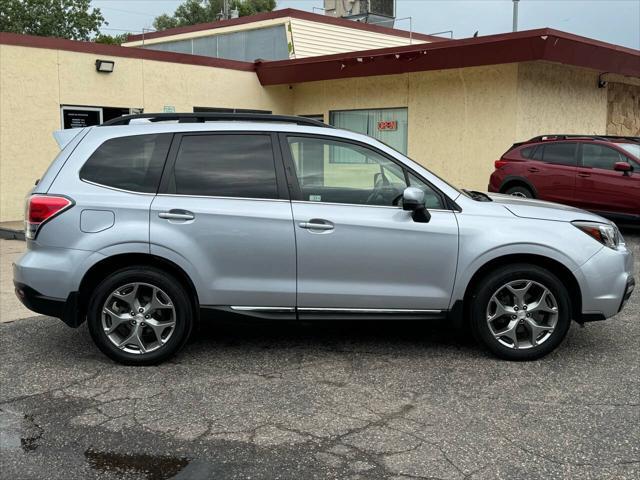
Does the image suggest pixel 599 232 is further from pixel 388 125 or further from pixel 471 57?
pixel 388 125

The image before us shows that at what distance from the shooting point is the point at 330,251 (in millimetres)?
4758

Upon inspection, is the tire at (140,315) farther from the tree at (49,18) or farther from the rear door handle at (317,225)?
the tree at (49,18)

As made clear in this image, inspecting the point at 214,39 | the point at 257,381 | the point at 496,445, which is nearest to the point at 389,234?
the point at 257,381

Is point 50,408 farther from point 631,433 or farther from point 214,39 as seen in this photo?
point 214,39

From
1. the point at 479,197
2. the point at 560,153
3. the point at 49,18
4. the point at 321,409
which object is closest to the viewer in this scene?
the point at 321,409

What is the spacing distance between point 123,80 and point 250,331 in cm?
1032

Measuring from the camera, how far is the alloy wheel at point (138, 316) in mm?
4723

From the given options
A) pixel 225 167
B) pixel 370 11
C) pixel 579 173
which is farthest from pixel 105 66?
pixel 370 11

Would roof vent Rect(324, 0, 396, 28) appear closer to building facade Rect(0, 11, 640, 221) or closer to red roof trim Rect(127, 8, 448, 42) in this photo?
red roof trim Rect(127, 8, 448, 42)

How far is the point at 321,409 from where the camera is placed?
4094 mm

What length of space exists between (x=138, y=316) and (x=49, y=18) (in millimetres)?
53244

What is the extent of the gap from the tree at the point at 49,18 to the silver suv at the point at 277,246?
5114 centimetres

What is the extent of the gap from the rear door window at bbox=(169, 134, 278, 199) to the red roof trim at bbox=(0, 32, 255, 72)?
31.0ft

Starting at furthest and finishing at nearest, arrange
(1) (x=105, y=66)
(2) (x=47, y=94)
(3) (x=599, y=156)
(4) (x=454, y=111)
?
1. (4) (x=454, y=111)
2. (1) (x=105, y=66)
3. (2) (x=47, y=94)
4. (3) (x=599, y=156)
